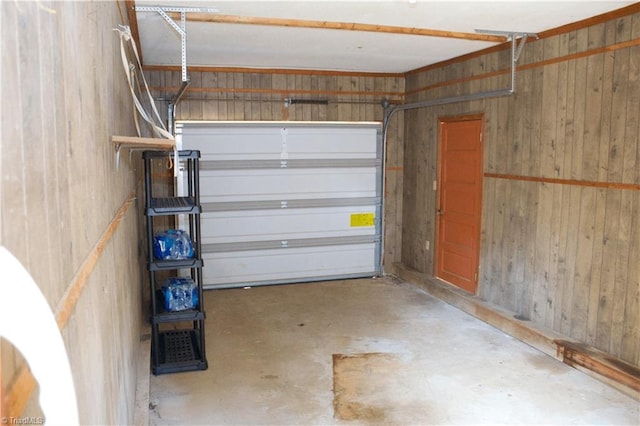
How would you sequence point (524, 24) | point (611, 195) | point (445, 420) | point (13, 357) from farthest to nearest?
1. point (524, 24)
2. point (611, 195)
3. point (445, 420)
4. point (13, 357)

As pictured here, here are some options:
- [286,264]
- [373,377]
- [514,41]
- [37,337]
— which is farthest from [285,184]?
[37,337]

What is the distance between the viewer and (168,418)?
3299 millimetres

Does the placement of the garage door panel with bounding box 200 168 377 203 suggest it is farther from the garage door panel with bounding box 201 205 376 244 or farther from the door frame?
the door frame

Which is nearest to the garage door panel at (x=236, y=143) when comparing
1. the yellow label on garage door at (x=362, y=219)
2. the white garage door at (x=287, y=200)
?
A: the white garage door at (x=287, y=200)

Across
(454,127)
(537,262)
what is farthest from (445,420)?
(454,127)

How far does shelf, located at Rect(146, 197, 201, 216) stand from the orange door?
293 cm

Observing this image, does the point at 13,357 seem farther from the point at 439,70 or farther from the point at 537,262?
the point at 439,70

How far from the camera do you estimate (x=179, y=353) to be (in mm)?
4227

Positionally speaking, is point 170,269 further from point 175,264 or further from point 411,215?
point 411,215

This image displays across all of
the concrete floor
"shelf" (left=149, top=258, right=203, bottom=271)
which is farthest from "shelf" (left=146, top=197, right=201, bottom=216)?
the concrete floor

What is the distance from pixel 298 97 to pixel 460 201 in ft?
7.73

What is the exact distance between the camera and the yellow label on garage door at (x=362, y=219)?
6949 millimetres

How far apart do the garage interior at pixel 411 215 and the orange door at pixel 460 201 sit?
35 millimetres

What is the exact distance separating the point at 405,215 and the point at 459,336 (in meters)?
2.53
